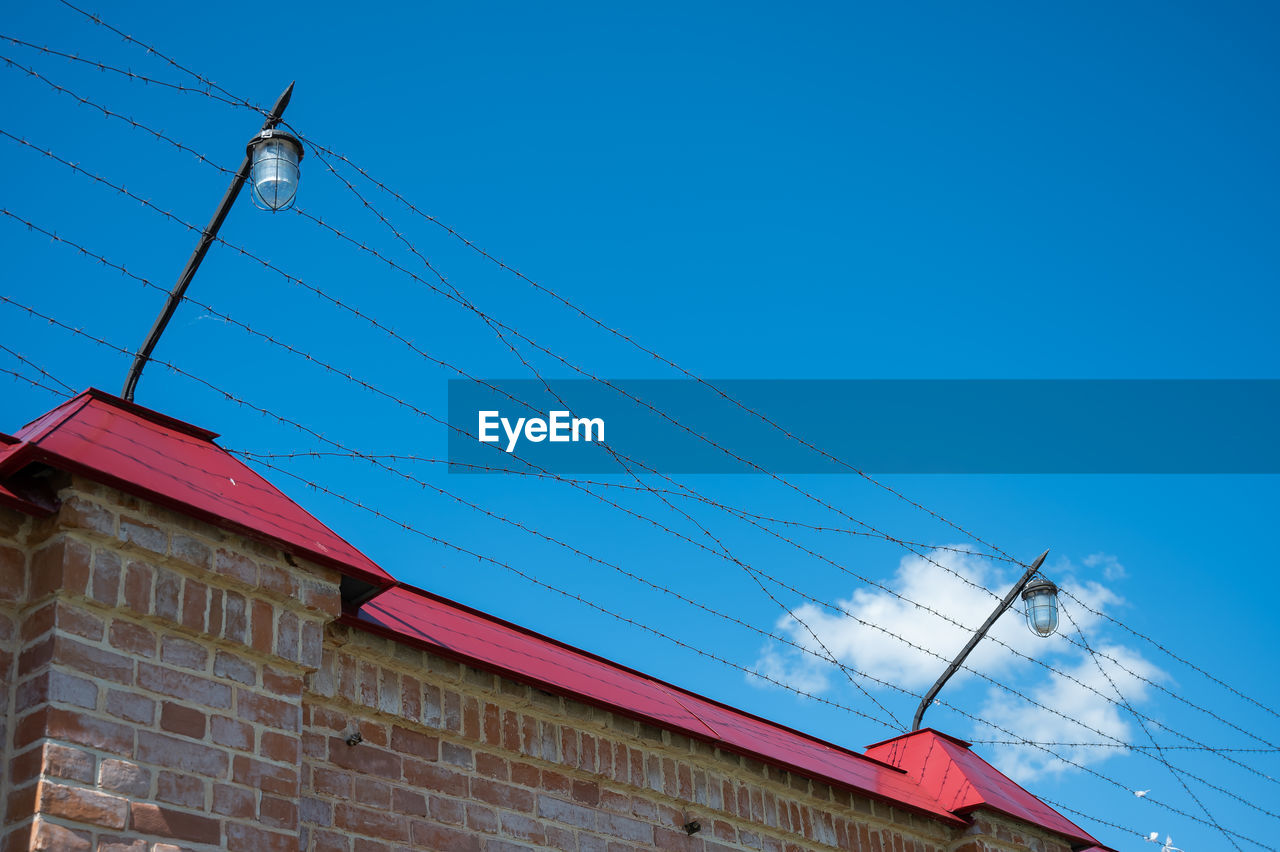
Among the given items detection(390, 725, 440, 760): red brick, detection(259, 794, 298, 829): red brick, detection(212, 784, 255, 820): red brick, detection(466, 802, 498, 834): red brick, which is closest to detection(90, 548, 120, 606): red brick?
detection(212, 784, 255, 820): red brick

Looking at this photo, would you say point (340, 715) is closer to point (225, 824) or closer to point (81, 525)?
point (225, 824)

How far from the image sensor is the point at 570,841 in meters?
7.28

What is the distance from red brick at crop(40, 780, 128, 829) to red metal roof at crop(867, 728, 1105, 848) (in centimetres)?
606

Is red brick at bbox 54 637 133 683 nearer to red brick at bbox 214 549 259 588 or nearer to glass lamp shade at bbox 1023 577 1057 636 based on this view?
red brick at bbox 214 549 259 588

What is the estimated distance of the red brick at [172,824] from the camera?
527cm

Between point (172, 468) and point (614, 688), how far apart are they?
3011 millimetres

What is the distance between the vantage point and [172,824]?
17.6 feet

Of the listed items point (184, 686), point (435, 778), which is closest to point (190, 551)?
point (184, 686)

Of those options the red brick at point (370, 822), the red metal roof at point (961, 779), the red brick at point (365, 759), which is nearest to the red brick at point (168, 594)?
the red brick at point (365, 759)

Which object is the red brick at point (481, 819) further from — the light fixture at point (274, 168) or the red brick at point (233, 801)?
the light fixture at point (274, 168)

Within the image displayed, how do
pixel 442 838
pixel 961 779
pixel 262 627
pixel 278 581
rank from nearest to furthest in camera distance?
pixel 262 627
pixel 278 581
pixel 442 838
pixel 961 779

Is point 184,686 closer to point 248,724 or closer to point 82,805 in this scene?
point 248,724

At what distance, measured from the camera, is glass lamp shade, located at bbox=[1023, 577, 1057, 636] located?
11.2m

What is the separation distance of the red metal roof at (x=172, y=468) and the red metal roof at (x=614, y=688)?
0.50 m
